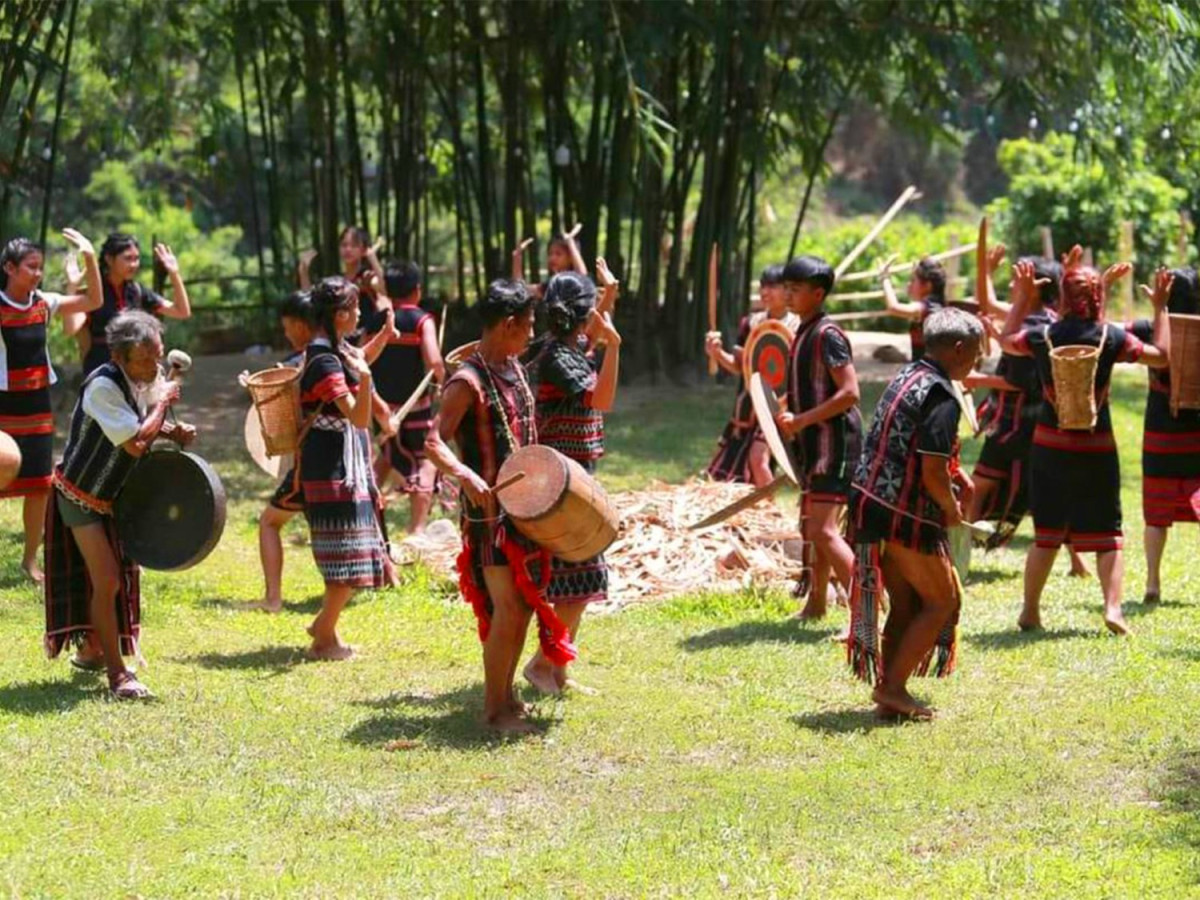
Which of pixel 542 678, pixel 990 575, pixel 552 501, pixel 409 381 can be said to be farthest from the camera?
pixel 409 381

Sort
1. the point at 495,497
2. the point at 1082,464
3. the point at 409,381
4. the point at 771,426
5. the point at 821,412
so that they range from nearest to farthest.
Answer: the point at 495,497 → the point at 821,412 → the point at 1082,464 → the point at 771,426 → the point at 409,381

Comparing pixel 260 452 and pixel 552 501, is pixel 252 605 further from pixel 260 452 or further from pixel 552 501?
pixel 552 501

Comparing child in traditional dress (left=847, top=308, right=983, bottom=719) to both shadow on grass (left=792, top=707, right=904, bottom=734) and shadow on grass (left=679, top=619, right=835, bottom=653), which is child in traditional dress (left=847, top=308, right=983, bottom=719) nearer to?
shadow on grass (left=792, top=707, right=904, bottom=734)

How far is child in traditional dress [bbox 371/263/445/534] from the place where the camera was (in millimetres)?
9492

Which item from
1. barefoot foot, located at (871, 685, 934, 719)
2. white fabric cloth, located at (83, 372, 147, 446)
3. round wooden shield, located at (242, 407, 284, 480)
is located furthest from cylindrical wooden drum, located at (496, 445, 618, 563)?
round wooden shield, located at (242, 407, 284, 480)

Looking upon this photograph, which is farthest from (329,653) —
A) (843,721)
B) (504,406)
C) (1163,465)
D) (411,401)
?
(1163,465)

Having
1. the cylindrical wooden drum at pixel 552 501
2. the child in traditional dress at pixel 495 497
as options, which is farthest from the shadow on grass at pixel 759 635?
the cylindrical wooden drum at pixel 552 501

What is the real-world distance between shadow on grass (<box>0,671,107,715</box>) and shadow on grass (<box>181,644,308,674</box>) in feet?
1.67

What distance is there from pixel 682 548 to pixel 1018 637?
199 centimetres

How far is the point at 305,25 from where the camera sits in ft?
51.3

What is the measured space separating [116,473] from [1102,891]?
3498 millimetres

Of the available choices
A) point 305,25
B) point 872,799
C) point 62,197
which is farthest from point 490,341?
point 62,197

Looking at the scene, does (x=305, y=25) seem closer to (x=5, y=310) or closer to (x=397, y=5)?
(x=397, y=5)

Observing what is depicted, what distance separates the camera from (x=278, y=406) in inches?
279
